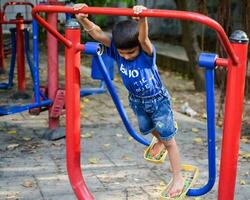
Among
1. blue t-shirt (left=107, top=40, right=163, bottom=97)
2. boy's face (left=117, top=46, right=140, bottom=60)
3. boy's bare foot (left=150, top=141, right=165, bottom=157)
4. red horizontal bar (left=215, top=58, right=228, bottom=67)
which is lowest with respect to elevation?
boy's bare foot (left=150, top=141, right=165, bottom=157)

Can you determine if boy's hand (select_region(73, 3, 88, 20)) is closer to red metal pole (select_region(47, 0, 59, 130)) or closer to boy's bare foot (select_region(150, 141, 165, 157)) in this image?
boy's bare foot (select_region(150, 141, 165, 157))

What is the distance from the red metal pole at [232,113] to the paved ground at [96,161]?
1033 millimetres

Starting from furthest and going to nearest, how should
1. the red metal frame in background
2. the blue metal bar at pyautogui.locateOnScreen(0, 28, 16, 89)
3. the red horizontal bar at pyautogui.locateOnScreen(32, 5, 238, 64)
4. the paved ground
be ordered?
the blue metal bar at pyautogui.locateOnScreen(0, 28, 16, 89)
the red metal frame in background
the paved ground
the red horizontal bar at pyautogui.locateOnScreen(32, 5, 238, 64)

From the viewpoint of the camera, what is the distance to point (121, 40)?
2.77 m

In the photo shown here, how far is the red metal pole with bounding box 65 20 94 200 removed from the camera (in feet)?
9.57

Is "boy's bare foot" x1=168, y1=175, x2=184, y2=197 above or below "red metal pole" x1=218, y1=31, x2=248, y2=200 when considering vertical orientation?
below

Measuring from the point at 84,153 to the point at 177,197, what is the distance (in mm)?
1668

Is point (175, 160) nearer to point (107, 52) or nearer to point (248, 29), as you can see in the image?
point (107, 52)

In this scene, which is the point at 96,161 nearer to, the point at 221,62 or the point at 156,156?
the point at 156,156

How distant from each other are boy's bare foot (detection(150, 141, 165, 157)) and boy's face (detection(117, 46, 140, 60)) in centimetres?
65

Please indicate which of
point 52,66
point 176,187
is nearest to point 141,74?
point 176,187

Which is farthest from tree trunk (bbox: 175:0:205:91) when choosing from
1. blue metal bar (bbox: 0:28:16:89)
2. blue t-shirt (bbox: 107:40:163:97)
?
blue t-shirt (bbox: 107:40:163:97)

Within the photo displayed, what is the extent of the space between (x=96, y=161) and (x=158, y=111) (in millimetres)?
1422

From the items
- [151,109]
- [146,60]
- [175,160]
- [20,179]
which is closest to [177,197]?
[175,160]
